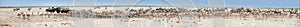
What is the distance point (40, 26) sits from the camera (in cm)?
393

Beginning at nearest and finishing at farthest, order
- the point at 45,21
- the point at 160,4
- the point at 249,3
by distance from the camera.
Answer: the point at 45,21
the point at 160,4
the point at 249,3

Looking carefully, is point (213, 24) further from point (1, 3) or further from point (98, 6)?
point (1, 3)

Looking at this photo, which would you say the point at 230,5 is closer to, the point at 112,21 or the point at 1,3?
the point at 112,21

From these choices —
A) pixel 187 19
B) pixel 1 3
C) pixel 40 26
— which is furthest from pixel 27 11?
pixel 187 19

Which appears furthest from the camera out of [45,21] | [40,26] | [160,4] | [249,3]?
[249,3]

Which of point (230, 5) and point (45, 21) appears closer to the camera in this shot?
point (45, 21)

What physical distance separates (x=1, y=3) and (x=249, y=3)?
2005 mm

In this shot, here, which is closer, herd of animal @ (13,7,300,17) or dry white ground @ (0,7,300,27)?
dry white ground @ (0,7,300,27)

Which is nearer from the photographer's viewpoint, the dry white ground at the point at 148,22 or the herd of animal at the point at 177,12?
the dry white ground at the point at 148,22

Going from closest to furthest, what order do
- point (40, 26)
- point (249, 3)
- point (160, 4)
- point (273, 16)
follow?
1. point (40, 26)
2. point (273, 16)
3. point (160, 4)
4. point (249, 3)

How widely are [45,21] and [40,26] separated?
0.84 feet

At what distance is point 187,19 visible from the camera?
14.1ft

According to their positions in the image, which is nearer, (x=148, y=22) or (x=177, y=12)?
(x=148, y=22)

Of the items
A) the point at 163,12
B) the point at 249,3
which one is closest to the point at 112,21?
the point at 163,12
